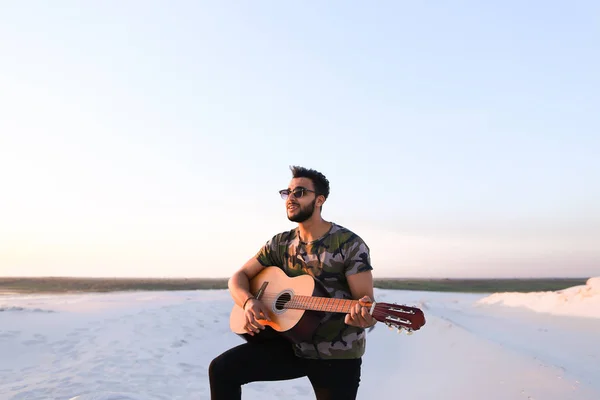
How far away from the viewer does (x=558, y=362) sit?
931 centimetres

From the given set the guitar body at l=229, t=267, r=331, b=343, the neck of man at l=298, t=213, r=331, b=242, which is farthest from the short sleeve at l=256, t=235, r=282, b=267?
the neck of man at l=298, t=213, r=331, b=242

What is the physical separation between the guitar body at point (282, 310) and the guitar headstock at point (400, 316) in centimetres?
57

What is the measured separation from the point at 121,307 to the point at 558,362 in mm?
10368

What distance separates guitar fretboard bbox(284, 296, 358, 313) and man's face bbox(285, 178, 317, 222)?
616mm

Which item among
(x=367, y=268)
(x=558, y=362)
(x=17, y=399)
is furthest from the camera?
(x=558, y=362)

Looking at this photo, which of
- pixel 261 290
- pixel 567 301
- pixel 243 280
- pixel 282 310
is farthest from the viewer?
pixel 567 301

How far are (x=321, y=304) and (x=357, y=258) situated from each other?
0.42 metres

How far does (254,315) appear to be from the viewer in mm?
3883

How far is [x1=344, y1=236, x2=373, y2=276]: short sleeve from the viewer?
354cm

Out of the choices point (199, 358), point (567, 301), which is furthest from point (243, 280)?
point (567, 301)

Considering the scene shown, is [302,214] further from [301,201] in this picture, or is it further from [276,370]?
[276,370]

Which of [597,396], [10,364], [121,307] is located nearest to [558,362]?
[597,396]

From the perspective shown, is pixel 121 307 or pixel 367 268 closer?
pixel 367 268

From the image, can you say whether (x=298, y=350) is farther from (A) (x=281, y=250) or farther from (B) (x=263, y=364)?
(A) (x=281, y=250)
